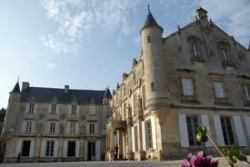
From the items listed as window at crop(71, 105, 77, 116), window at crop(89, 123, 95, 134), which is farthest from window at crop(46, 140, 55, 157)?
window at crop(89, 123, 95, 134)

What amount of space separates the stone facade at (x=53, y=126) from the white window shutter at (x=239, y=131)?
82.7 feet

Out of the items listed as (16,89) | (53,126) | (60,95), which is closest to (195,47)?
(53,126)

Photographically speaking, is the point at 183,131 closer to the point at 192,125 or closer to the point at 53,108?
the point at 192,125

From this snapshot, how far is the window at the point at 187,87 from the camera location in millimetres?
19828

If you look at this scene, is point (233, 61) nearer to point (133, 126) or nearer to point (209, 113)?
point (209, 113)

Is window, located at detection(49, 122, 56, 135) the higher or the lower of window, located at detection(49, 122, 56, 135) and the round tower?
the lower

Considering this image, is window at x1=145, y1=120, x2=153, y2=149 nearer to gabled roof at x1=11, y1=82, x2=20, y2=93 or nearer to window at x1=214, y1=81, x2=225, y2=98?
window at x1=214, y1=81, x2=225, y2=98

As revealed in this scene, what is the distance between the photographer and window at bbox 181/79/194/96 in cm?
1983

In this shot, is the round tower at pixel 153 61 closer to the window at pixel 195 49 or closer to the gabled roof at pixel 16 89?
the window at pixel 195 49

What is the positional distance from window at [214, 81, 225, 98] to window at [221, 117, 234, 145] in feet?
6.96

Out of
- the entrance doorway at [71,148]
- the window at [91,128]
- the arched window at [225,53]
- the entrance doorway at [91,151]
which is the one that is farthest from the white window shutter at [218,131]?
the entrance doorway at [71,148]

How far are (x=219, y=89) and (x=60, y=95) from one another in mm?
33884

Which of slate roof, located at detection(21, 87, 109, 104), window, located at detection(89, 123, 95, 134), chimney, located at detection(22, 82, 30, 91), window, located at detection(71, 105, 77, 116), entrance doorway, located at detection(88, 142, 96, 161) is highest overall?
chimney, located at detection(22, 82, 30, 91)

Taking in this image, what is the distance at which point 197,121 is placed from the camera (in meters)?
19.2
